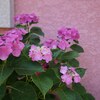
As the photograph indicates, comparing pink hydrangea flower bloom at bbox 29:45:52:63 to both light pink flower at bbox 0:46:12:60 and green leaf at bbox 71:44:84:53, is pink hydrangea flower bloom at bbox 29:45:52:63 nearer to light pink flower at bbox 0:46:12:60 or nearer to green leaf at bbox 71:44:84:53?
light pink flower at bbox 0:46:12:60

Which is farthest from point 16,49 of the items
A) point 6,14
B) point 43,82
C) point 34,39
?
point 6,14

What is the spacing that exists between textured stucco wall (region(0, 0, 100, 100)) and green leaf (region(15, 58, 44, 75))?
2.42 feet

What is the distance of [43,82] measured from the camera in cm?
125

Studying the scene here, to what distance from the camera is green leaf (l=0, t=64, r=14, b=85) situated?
3.84 feet

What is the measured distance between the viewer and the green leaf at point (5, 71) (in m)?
1.17

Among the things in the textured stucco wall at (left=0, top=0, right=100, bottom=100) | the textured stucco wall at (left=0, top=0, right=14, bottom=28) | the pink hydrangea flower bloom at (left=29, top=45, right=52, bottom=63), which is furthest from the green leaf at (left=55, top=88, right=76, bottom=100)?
the textured stucco wall at (left=0, top=0, right=14, bottom=28)

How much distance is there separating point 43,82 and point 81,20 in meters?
0.82

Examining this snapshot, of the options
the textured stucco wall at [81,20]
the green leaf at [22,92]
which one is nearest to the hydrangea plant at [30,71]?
the green leaf at [22,92]

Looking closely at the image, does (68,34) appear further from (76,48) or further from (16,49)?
(16,49)

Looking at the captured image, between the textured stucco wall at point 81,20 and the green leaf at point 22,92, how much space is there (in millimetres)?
737

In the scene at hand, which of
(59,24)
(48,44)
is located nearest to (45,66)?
(48,44)

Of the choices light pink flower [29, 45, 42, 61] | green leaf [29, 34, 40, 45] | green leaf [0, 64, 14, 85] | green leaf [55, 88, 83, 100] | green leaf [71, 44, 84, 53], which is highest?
light pink flower [29, 45, 42, 61]

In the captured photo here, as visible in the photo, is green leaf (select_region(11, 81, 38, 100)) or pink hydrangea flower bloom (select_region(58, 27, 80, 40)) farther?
pink hydrangea flower bloom (select_region(58, 27, 80, 40))

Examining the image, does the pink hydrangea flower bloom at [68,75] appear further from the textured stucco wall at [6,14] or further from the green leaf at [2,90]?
the textured stucco wall at [6,14]
